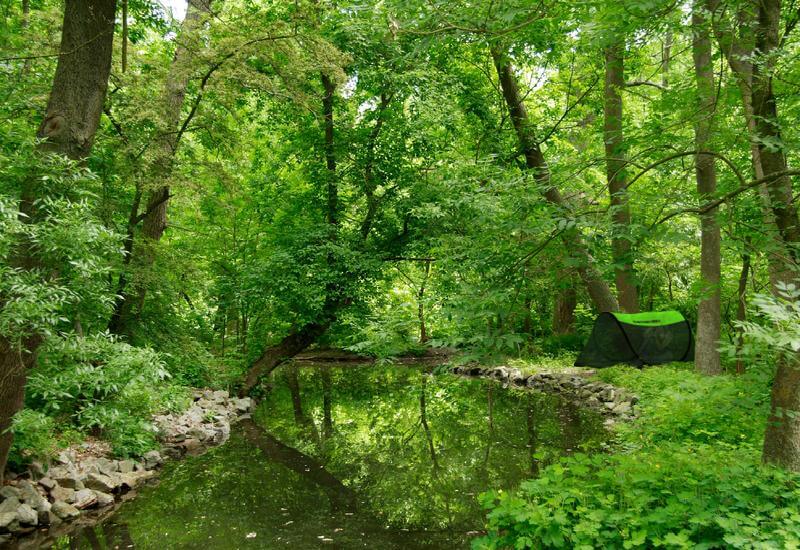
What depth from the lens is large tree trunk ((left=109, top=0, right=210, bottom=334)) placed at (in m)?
8.24

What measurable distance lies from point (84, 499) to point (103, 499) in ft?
0.67

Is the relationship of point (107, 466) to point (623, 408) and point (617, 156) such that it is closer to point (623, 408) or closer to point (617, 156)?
point (617, 156)

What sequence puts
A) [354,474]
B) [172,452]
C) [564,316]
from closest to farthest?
[354,474] < [172,452] < [564,316]

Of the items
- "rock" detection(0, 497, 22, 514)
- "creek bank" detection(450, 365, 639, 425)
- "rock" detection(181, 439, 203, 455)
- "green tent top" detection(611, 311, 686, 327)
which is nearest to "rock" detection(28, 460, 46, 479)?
"rock" detection(0, 497, 22, 514)

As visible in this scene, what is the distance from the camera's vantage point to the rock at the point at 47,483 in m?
6.12

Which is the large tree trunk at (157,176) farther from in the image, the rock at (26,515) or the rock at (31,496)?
the rock at (26,515)

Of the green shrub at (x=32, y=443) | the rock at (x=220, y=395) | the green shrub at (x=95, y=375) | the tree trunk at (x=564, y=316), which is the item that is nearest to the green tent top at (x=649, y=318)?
the tree trunk at (x=564, y=316)

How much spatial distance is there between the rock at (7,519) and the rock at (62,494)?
0.59 m

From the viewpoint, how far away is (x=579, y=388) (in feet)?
40.5

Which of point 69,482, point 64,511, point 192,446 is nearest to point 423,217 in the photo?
point 192,446

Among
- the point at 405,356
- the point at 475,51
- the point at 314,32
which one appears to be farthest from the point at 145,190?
the point at 405,356

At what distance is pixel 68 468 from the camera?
657cm

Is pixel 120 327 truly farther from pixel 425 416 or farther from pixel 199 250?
pixel 425 416

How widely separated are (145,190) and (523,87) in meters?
7.78
